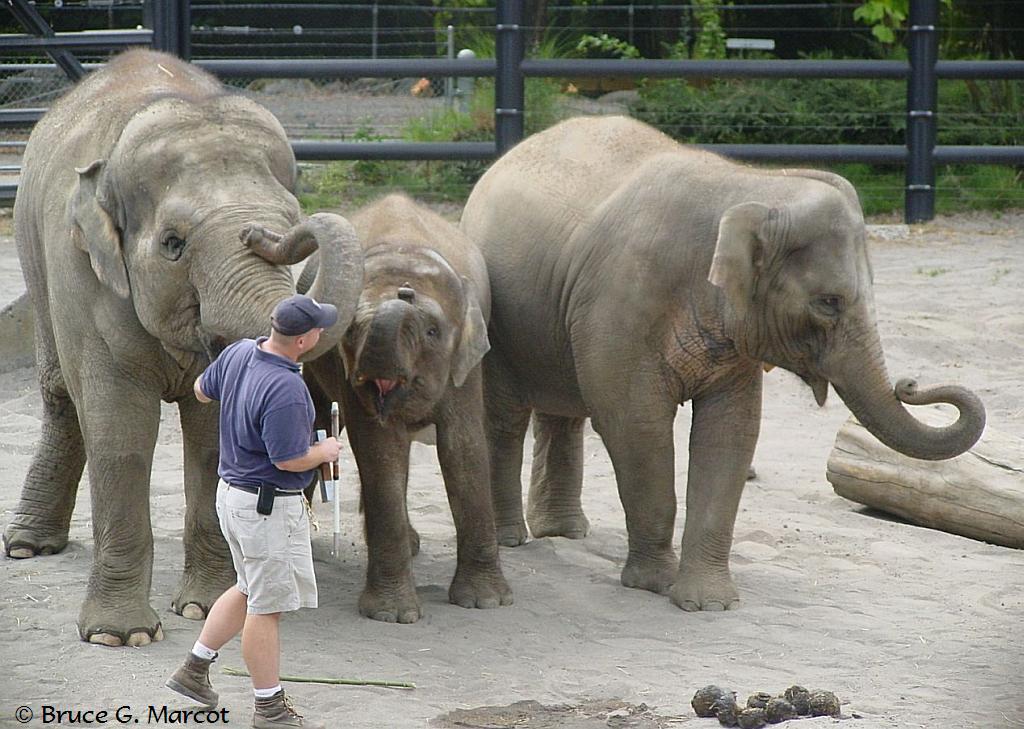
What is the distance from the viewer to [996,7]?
1602cm

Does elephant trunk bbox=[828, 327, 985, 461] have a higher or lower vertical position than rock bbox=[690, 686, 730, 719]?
higher

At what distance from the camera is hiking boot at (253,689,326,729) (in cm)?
492

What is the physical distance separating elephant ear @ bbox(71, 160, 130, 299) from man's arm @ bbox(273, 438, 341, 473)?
114cm

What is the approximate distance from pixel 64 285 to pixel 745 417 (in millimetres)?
2730

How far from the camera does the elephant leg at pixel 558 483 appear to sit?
783 cm

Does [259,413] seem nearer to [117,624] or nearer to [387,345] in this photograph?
[387,345]

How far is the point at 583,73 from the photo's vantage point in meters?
12.7

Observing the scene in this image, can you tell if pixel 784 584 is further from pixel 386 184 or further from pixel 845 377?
pixel 386 184

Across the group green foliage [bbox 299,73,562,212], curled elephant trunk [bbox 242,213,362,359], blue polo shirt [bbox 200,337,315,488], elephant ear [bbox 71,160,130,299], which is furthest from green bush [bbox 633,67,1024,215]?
blue polo shirt [bbox 200,337,315,488]

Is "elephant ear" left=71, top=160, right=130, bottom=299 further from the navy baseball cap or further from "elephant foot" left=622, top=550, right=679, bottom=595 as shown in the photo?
"elephant foot" left=622, top=550, right=679, bottom=595

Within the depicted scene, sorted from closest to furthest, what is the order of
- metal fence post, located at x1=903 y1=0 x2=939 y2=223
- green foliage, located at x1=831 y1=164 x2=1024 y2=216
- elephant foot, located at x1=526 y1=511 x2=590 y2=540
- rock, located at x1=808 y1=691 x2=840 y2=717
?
rock, located at x1=808 y1=691 x2=840 y2=717, elephant foot, located at x1=526 y1=511 x2=590 y2=540, metal fence post, located at x1=903 y1=0 x2=939 y2=223, green foliage, located at x1=831 y1=164 x2=1024 y2=216

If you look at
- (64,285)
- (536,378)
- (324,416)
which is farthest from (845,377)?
(64,285)

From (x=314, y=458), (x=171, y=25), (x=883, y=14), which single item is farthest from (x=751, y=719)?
(x=883, y=14)

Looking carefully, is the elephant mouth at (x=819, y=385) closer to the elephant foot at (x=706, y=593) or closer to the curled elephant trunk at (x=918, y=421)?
the curled elephant trunk at (x=918, y=421)
